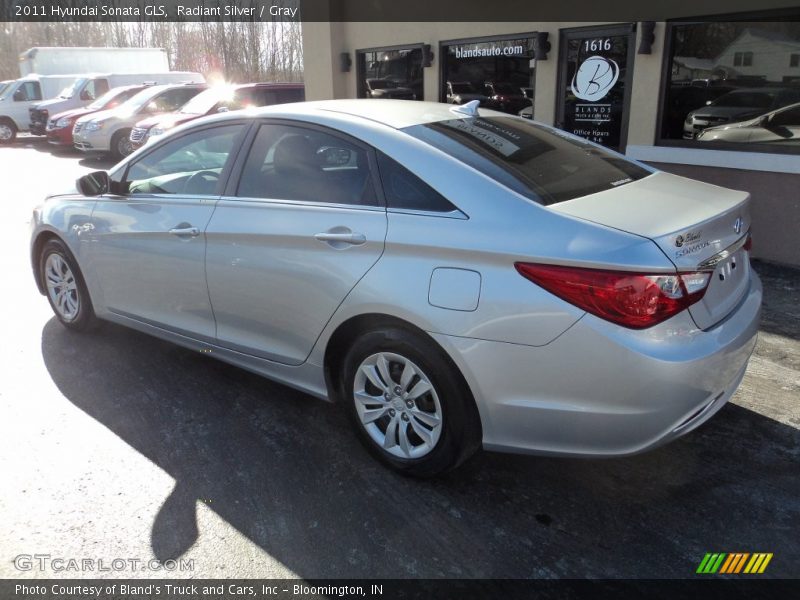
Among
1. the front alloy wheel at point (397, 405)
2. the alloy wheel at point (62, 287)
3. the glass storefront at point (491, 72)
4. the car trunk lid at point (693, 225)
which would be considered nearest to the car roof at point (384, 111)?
the car trunk lid at point (693, 225)

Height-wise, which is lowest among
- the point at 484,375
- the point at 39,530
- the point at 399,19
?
the point at 39,530

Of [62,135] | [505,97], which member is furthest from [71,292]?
[62,135]

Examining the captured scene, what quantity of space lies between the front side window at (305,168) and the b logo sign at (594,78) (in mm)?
5013

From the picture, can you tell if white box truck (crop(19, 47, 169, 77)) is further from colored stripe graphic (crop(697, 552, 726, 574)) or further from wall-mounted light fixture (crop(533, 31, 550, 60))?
colored stripe graphic (crop(697, 552, 726, 574))

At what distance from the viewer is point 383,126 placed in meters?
3.21

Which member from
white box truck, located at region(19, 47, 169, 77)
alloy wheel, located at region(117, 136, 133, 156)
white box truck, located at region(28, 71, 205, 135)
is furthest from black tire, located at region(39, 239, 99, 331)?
white box truck, located at region(19, 47, 169, 77)

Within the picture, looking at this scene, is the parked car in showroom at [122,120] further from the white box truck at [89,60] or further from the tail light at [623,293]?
the tail light at [623,293]

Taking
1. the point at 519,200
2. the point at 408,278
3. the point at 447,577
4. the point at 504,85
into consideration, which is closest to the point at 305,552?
the point at 447,577

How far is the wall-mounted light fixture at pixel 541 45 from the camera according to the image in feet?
25.6

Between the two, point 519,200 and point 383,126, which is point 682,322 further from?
point 383,126

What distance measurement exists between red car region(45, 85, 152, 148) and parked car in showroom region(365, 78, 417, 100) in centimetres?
927

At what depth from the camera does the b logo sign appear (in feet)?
24.1

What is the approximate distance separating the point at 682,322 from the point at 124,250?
323 cm
